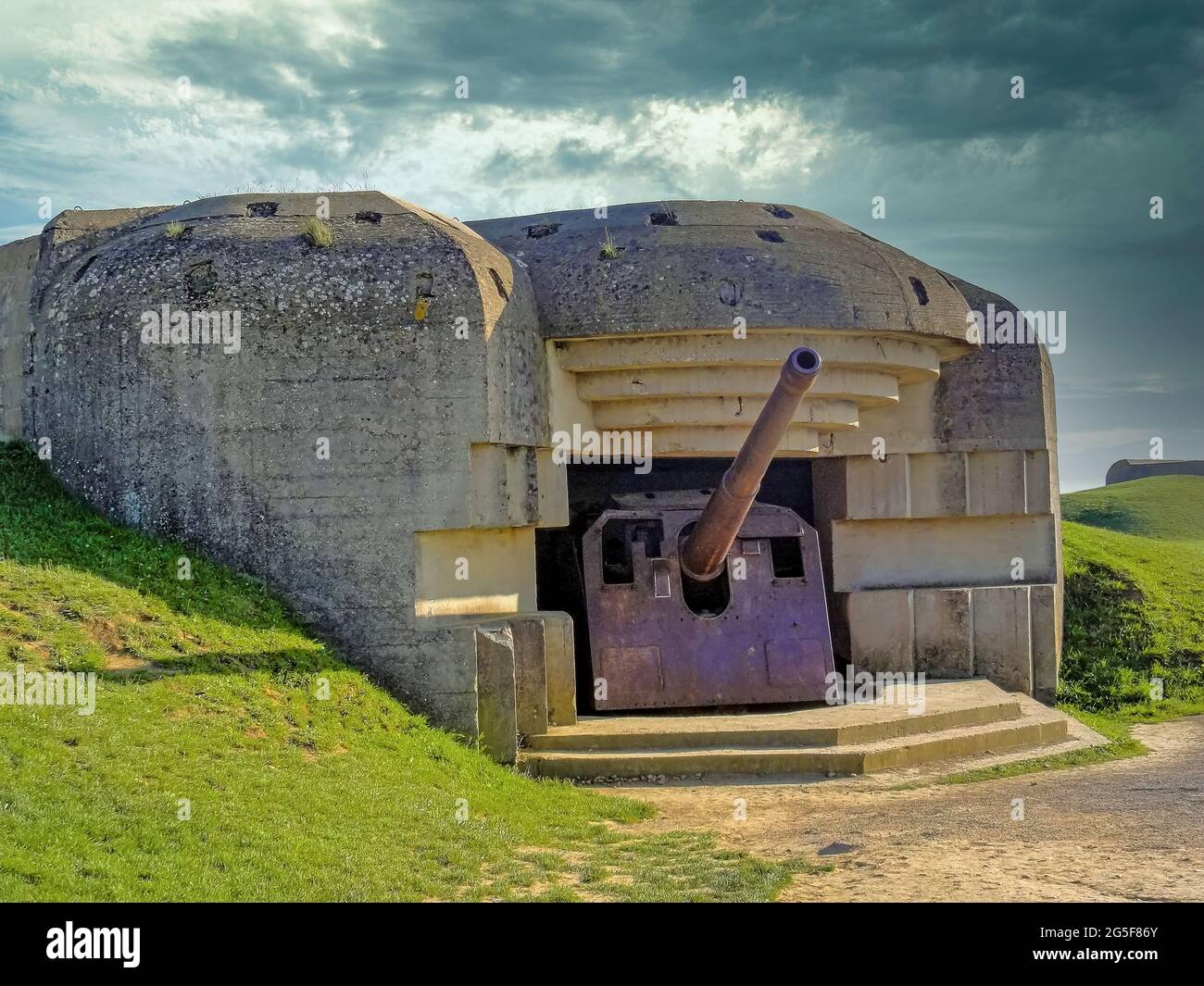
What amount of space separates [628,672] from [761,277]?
13.0ft

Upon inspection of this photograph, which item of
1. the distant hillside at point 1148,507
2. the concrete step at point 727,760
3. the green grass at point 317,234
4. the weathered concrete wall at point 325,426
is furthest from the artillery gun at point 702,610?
the distant hillside at point 1148,507

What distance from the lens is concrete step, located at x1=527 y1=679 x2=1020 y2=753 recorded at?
10.9 metres

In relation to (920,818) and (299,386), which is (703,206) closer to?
(299,386)

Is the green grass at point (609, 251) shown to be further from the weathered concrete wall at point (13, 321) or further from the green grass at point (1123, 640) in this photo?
the green grass at point (1123, 640)

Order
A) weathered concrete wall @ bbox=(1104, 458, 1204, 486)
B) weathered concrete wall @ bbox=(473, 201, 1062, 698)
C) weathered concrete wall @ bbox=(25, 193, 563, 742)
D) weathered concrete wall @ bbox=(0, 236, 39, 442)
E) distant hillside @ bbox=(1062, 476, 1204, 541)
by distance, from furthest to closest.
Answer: weathered concrete wall @ bbox=(1104, 458, 1204, 486), distant hillside @ bbox=(1062, 476, 1204, 541), weathered concrete wall @ bbox=(473, 201, 1062, 698), weathered concrete wall @ bbox=(0, 236, 39, 442), weathered concrete wall @ bbox=(25, 193, 563, 742)

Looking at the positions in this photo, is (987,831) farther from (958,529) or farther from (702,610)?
(958,529)

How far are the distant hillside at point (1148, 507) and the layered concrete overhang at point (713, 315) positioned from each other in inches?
558

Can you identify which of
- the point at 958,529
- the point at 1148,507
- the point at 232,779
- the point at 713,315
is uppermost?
the point at 713,315

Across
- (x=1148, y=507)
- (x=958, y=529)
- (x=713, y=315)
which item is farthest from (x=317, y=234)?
(x=1148, y=507)

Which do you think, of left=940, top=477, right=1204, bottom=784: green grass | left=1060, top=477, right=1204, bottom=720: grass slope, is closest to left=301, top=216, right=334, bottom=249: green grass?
left=940, top=477, right=1204, bottom=784: green grass

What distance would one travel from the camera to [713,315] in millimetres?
12242

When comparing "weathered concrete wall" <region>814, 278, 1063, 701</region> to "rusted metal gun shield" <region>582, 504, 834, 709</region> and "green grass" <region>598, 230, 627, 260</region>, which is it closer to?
"rusted metal gun shield" <region>582, 504, 834, 709</region>

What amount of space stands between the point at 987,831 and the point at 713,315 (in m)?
5.73

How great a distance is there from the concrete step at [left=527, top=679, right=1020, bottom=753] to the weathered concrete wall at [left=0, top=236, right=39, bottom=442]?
555cm
